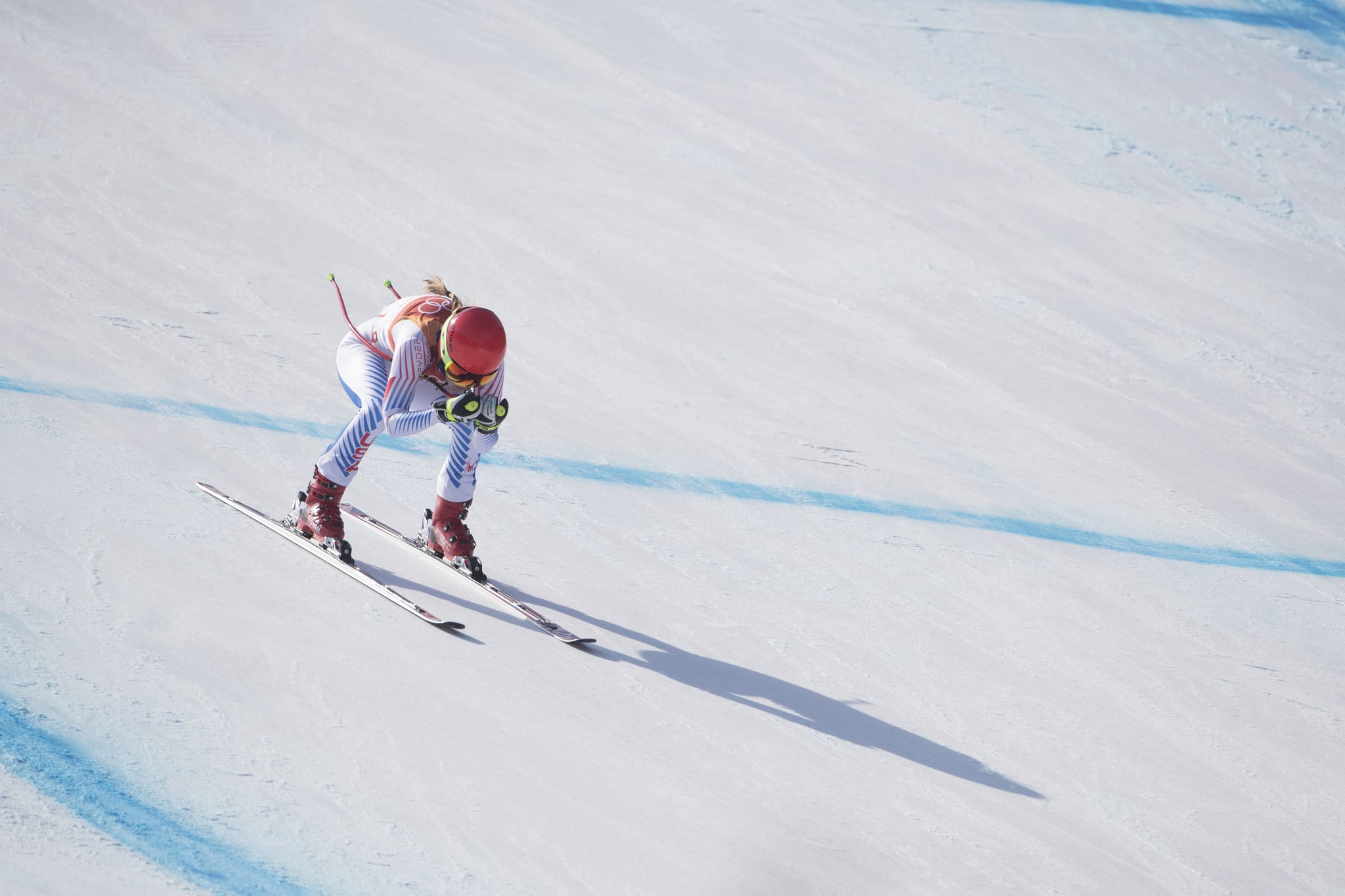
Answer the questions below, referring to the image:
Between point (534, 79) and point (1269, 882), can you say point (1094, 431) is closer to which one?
point (1269, 882)

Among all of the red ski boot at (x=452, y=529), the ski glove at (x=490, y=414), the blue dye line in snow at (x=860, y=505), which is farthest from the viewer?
the blue dye line in snow at (x=860, y=505)

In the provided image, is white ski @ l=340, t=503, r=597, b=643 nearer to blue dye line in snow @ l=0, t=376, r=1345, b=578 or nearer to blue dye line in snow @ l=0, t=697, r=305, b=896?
blue dye line in snow @ l=0, t=376, r=1345, b=578

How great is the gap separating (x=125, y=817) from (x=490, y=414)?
1.70m

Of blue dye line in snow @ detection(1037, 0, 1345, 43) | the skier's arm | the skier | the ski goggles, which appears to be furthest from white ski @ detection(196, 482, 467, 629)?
blue dye line in snow @ detection(1037, 0, 1345, 43)

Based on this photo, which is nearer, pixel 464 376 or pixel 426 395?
pixel 464 376

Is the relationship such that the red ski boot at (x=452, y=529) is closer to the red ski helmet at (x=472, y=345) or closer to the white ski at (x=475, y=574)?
the white ski at (x=475, y=574)

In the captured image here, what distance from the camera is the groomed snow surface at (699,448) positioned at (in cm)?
334

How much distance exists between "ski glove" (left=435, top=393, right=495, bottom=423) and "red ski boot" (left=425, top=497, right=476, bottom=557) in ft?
1.65

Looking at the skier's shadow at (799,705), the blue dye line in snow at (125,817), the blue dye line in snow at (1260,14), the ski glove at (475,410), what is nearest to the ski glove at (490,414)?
the ski glove at (475,410)

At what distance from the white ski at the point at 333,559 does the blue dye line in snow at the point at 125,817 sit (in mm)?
1238

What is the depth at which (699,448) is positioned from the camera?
5.99 meters

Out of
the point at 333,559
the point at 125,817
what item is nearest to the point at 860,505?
the point at 333,559

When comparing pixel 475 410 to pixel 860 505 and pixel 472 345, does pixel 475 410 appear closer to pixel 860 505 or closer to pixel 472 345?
pixel 472 345

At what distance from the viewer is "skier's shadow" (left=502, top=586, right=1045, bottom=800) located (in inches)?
153
